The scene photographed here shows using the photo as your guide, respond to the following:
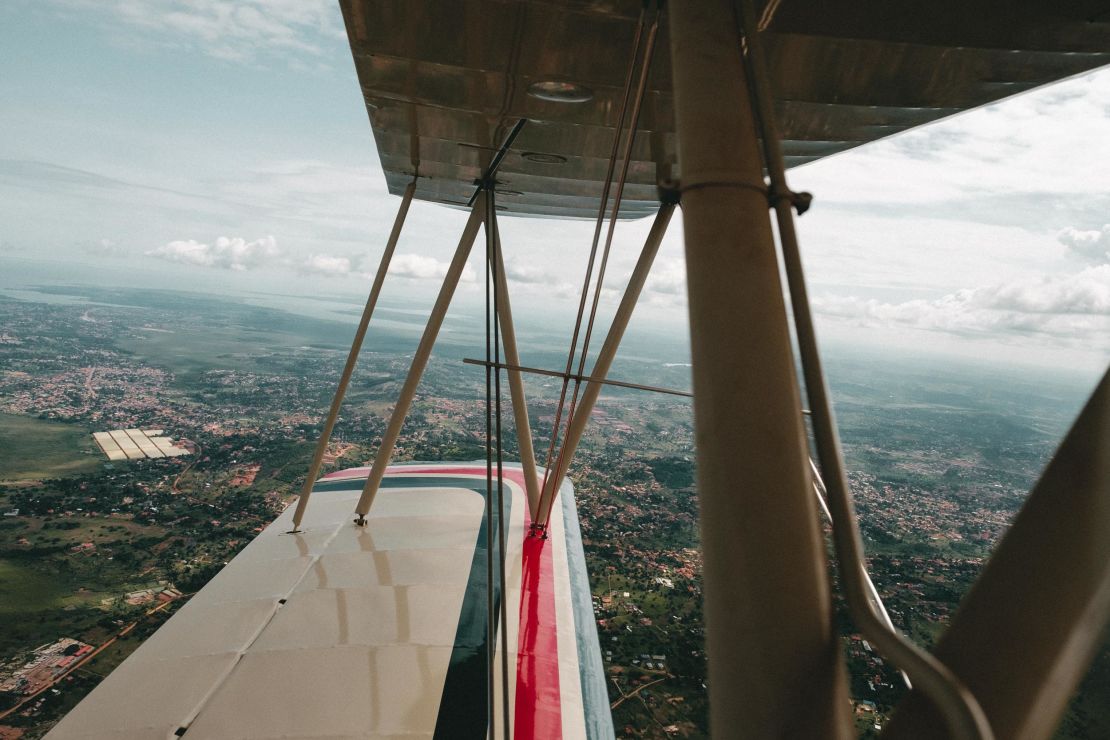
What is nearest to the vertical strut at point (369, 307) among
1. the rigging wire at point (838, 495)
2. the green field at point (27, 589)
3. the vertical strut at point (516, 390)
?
the vertical strut at point (516, 390)

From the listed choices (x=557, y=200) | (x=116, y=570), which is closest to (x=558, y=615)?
(x=557, y=200)

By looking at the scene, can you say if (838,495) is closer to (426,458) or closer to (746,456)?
(746,456)

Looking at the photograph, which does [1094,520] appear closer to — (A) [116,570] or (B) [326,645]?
(B) [326,645]

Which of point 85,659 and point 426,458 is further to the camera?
point 426,458

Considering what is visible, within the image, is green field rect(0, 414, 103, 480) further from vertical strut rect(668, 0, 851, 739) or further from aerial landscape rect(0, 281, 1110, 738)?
vertical strut rect(668, 0, 851, 739)

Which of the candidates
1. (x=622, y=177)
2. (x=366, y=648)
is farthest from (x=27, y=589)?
(x=622, y=177)

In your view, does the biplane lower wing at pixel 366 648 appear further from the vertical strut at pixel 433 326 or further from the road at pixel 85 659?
the road at pixel 85 659
